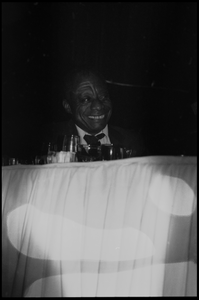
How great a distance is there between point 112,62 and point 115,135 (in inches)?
16.8

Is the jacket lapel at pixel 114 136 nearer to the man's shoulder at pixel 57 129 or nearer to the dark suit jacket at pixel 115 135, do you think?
the dark suit jacket at pixel 115 135

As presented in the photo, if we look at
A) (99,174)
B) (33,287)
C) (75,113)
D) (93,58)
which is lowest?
(33,287)

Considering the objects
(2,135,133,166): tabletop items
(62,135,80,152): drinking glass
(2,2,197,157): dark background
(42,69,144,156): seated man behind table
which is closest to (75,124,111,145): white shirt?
(42,69,144,156): seated man behind table

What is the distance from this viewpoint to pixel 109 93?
73.2 inches

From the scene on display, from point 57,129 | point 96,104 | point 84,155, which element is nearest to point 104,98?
point 96,104

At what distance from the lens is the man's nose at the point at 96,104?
182 centimetres

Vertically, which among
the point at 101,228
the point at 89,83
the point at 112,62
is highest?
the point at 112,62

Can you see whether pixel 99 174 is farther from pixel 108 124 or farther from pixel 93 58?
pixel 93 58

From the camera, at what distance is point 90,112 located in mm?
1751

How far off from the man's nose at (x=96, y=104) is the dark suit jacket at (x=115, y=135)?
15 centimetres

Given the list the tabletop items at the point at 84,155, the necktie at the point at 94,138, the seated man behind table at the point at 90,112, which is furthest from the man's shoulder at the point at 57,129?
the tabletop items at the point at 84,155

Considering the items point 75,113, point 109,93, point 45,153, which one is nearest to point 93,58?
point 109,93

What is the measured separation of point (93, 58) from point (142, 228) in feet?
4.14

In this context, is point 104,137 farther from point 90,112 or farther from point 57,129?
point 57,129
